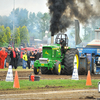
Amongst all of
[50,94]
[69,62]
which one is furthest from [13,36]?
[50,94]

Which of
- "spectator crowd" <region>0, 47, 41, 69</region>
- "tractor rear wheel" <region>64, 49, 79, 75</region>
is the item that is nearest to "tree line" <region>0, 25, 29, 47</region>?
"spectator crowd" <region>0, 47, 41, 69</region>

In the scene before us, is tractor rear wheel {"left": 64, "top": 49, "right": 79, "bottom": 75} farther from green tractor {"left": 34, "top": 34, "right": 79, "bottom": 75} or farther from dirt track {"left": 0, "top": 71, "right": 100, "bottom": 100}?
dirt track {"left": 0, "top": 71, "right": 100, "bottom": 100}

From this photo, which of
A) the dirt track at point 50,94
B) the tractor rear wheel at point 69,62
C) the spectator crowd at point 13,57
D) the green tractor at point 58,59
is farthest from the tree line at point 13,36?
the dirt track at point 50,94

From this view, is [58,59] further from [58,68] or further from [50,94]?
[50,94]

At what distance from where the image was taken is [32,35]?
10775 cm

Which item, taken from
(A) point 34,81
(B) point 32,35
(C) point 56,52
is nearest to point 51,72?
(C) point 56,52

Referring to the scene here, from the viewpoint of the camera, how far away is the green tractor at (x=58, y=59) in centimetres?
1836

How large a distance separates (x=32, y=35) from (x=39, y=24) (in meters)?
14.1

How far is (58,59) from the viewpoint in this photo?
1936 cm

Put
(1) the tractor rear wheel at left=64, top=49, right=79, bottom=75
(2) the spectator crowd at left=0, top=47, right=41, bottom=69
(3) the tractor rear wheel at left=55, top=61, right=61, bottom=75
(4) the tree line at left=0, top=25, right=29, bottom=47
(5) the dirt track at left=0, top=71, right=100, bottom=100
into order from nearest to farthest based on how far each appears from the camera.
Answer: (5) the dirt track at left=0, top=71, right=100, bottom=100 < (3) the tractor rear wheel at left=55, top=61, right=61, bottom=75 < (1) the tractor rear wheel at left=64, top=49, right=79, bottom=75 < (2) the spectator crowd at left=0, top=47, right=41, bottom=69 < (4) the tree line at left=0, top=25, right=29, bottom=47

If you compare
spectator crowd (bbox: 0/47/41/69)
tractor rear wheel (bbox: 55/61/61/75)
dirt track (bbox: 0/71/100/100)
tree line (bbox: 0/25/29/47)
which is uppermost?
tree line (bbox: 0/25/29/47)

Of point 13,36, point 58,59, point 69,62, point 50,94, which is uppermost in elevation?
point 13,36

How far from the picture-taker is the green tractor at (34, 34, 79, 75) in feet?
60.2

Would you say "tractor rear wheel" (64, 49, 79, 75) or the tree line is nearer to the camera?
"tractor rear wheel" (64, 49, 79, 75)
